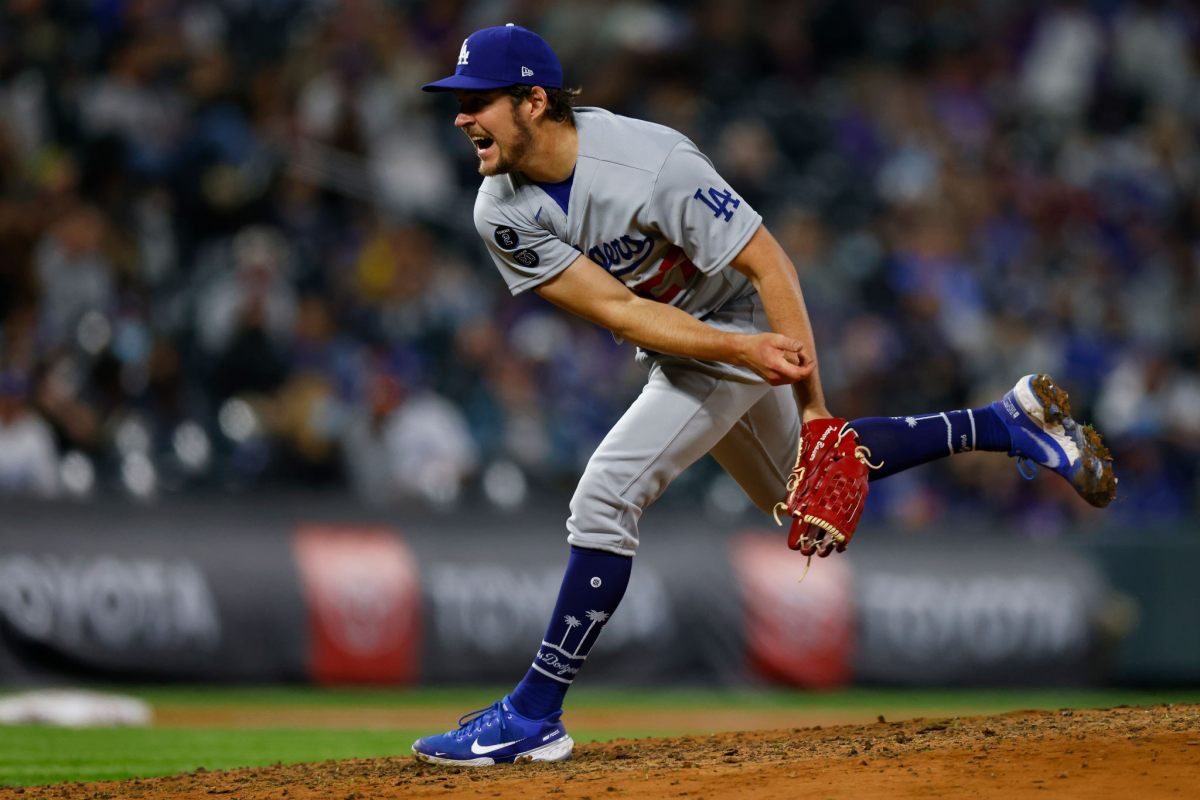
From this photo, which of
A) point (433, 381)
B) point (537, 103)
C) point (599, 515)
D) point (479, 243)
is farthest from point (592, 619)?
point (479, 243)

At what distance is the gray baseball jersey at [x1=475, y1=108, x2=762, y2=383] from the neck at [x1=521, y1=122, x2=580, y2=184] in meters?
0.03

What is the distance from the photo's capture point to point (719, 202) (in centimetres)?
390

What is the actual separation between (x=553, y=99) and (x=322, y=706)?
486 cm

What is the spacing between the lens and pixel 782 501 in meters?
4.51

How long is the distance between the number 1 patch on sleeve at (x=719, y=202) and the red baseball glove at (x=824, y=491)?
692 millimetres

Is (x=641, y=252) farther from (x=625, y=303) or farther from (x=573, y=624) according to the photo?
(x=573, y=624)

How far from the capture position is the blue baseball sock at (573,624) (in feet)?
13.1

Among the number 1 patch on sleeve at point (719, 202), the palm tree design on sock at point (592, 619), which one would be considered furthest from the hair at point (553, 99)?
the palm tree design on sock at point (592, 619)

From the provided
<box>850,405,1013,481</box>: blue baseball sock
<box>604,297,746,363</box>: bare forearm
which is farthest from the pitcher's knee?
<box>850,405,1013,481</box>: blue baseball sock

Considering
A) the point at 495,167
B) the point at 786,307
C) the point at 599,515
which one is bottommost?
the point at 599,515

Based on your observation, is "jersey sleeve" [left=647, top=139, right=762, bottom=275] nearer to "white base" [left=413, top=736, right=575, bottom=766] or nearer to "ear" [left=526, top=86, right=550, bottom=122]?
"ear" [left=526, top=86, right=550, bottom=122]

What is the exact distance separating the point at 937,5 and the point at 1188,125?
289cm

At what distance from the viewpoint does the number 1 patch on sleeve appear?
388cm

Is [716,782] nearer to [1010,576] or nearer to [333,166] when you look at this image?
[1010,576]
